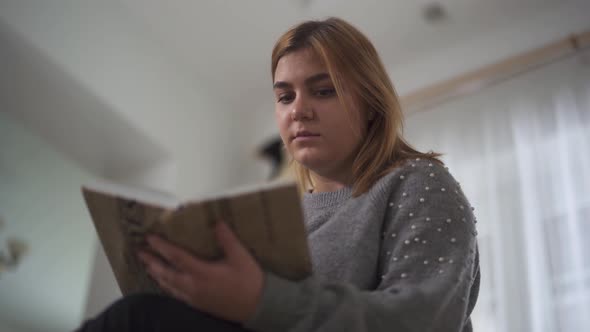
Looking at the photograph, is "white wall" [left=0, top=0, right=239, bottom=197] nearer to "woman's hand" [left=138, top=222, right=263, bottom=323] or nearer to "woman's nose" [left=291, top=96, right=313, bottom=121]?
"woman's nose" [left=291, top=96, right=313, bottom=121]

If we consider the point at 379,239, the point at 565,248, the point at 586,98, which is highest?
the point at 379,239

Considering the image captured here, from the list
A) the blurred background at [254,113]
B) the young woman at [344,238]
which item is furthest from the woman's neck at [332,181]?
the blurred background at [254,113]

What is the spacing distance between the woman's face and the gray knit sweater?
2.9 inches

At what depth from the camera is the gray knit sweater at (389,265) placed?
0.61m

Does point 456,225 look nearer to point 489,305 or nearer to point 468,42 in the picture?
point 489,305

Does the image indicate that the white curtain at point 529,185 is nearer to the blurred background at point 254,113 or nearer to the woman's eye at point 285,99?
the blurred background at point 254,113

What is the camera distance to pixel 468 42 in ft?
7.93

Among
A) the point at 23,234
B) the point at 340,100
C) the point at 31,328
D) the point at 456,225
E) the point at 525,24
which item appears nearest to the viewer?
the point at 456,225

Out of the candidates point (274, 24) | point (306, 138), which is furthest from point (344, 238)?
point (274, 24)

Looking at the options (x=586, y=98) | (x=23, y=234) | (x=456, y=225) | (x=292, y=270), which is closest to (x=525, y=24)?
(x=586, y=98)

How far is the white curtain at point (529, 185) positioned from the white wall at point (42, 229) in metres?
1.65

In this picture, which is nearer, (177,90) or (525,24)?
(525,24)

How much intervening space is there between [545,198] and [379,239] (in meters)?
1.26

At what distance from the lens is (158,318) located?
0.61m
